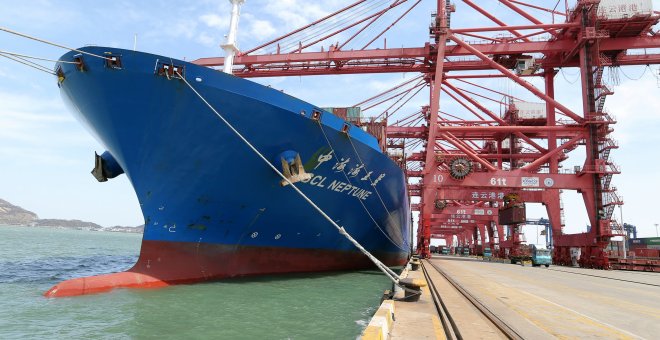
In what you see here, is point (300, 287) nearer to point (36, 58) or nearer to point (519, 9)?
point (36, 58)

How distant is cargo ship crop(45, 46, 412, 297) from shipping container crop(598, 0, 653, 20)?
65.1ft

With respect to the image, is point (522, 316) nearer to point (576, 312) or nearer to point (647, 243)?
point (576, 312)

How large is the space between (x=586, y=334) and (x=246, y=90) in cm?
845

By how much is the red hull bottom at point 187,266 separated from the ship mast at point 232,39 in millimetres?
6098

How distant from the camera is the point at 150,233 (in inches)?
411

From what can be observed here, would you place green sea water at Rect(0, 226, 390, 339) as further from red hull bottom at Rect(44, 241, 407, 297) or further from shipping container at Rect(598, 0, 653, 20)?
shipping container at Rect(598, 0, 653, 20)

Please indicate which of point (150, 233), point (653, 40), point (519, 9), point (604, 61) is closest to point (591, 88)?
point (604, 61)

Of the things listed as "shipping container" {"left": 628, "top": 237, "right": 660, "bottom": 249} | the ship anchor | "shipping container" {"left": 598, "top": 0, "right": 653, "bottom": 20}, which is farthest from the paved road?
"shipping container" {"left": 628, "top": 237, "right": 660, "bottom": 249}

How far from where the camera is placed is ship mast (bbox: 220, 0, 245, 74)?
13523 millimetres

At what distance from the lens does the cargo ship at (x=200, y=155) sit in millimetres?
9828

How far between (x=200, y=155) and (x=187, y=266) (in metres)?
2.91

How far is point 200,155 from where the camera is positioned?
10328mm

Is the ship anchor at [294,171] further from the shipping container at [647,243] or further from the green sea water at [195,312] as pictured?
the shipping container at [647,243]

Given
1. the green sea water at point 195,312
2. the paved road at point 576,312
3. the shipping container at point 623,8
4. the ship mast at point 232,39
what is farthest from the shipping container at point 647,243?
the ship mast at point 232,39
